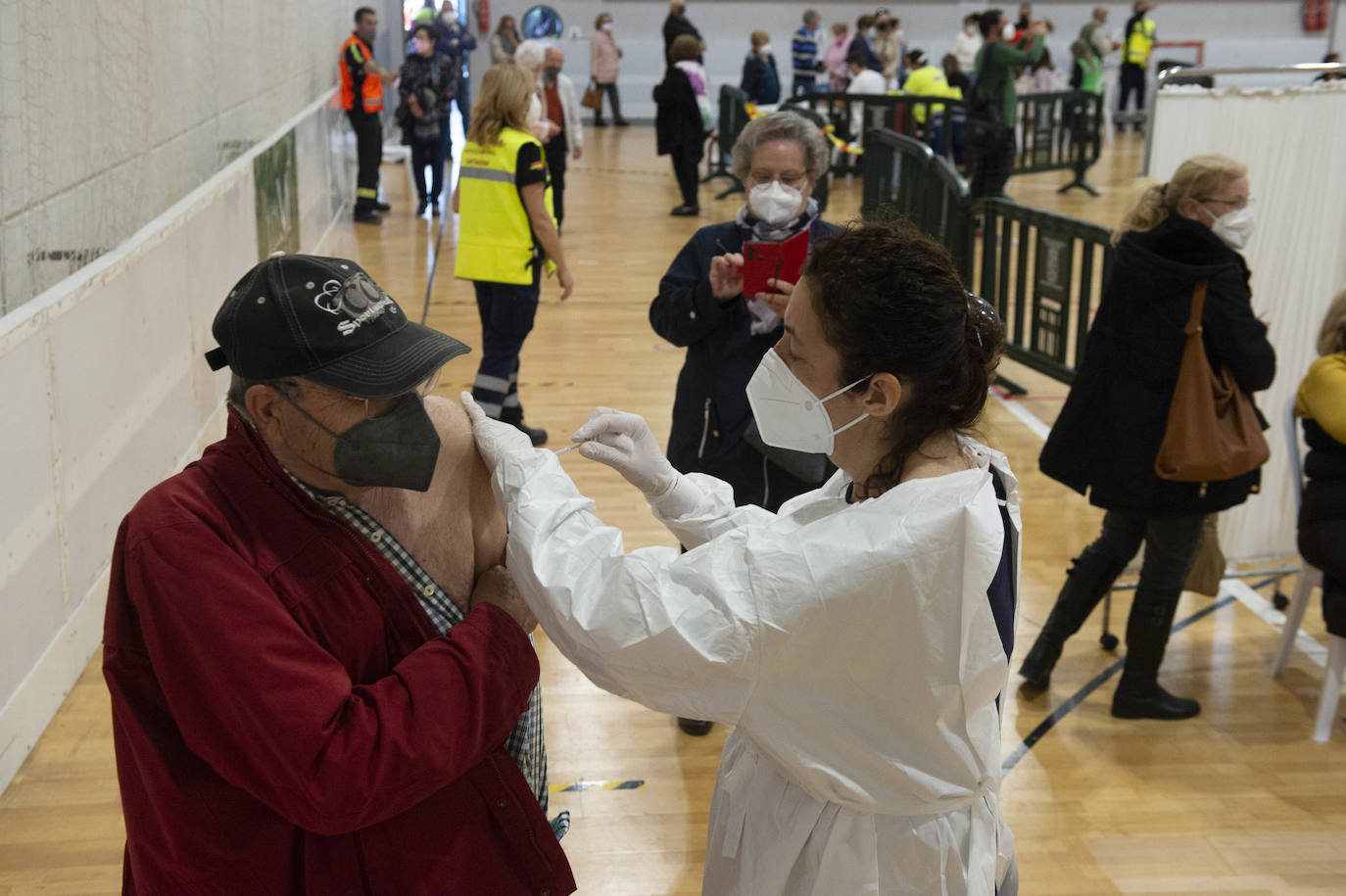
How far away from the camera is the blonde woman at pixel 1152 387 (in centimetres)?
328

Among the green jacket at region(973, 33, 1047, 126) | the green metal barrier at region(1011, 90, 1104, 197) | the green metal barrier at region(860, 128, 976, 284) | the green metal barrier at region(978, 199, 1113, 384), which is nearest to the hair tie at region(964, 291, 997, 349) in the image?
the green metal barrier at region(978, 199, 1113, 384)

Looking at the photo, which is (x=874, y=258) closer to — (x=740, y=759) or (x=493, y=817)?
(x=740, y=759)

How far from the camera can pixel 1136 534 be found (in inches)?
141

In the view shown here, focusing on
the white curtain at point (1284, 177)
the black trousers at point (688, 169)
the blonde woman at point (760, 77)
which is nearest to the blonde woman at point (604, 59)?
the blonde woman at point (760, 77)

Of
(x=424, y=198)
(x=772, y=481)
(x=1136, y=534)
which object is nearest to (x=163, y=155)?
(x=772, y=481)

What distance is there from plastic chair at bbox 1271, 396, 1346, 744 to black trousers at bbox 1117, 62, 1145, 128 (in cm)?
1722

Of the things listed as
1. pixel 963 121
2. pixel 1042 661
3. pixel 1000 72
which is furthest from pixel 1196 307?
pixel 963 121

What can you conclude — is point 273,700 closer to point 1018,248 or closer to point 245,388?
point 245,388

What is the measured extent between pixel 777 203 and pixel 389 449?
71.7 inches

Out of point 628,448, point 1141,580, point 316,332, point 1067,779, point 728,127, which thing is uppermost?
point 728,127

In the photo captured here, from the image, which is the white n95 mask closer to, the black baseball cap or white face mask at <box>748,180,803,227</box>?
the black baseball cap

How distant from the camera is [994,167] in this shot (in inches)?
415

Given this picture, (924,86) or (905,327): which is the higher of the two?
(924,86)

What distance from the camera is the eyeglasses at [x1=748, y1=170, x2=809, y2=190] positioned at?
10.1 feet
